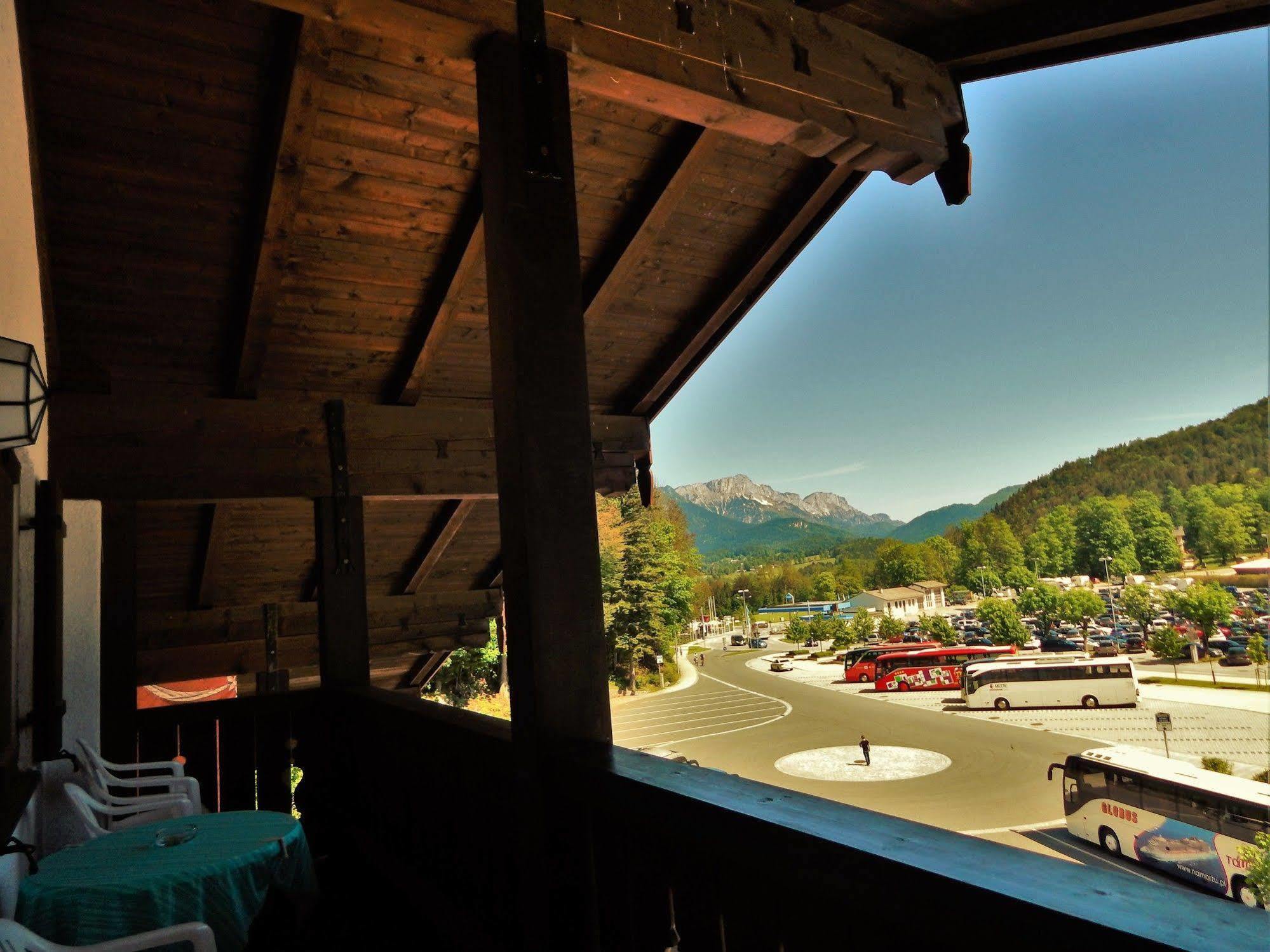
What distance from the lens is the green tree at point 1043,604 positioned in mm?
35812

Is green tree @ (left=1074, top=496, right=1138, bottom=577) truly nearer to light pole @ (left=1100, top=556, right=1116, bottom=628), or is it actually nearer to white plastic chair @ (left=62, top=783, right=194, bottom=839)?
light pole @ (left=1100, top=556, right=1116, bottom=628)

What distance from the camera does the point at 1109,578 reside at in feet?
101

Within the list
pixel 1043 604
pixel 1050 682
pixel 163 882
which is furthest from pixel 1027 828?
pixel 163 882

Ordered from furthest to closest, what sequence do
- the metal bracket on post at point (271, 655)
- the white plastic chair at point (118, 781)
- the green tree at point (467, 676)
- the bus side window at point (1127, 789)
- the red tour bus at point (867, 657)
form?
1. the red tour bus at point (867, 657)
2. the bus side window at point (1127, 789)
3. the green tree at point (467, 676)
4. the metal bracket on post at point (271, 655)
5. the white plastic chair at point (118, 781)

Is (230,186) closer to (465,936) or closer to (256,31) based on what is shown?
(256,31)

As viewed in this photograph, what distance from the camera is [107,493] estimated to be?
11.8ft

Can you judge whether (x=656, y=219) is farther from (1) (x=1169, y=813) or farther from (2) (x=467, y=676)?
(1) (x=1169, y=813)

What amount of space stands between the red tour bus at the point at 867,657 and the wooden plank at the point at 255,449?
119 feet

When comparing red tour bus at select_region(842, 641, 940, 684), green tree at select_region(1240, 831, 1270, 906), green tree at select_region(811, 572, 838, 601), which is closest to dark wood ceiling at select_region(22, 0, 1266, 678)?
green tree at select_region(1240, 831, 1270, 906)

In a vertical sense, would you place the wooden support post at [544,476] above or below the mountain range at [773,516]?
below

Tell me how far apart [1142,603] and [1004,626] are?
5691mm

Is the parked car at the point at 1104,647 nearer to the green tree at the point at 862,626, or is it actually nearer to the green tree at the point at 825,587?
the green tree at the point at 862,626

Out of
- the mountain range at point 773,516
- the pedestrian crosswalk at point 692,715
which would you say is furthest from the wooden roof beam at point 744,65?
the mountain range at point 773,516

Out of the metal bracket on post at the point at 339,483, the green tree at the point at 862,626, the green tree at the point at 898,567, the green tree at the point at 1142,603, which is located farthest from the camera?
the green tree at the point at 898,567
